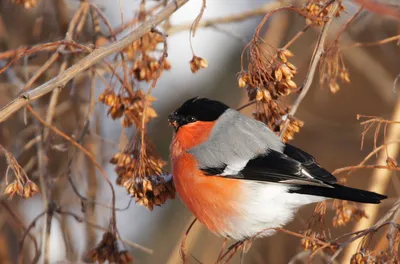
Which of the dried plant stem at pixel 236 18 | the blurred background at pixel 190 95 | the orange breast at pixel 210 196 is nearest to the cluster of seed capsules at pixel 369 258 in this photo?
the blurred background at pixel 190 95

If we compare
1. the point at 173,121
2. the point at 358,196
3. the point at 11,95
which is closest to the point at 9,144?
the point at 11,95

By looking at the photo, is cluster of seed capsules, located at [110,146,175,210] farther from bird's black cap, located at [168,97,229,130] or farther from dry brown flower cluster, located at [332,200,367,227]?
dry brown flower cluster, located at [332,200,367,227]

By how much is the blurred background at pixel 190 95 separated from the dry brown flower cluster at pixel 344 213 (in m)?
0.18

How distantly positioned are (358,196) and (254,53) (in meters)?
0.61

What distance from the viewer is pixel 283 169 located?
2.20 m

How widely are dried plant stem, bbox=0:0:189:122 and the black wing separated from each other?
713 millimetres

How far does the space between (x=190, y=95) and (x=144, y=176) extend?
2.61m

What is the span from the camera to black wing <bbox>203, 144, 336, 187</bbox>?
216 centimetres

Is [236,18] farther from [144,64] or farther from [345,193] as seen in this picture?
[345,193]

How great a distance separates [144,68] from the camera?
2252 mm

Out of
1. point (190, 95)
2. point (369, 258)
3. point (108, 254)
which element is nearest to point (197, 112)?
point (108, 254)

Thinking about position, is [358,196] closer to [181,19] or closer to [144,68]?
[144,68]

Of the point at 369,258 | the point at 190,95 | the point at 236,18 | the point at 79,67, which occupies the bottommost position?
the point at 190,95

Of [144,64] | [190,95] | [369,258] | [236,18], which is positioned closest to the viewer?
[369,258]
